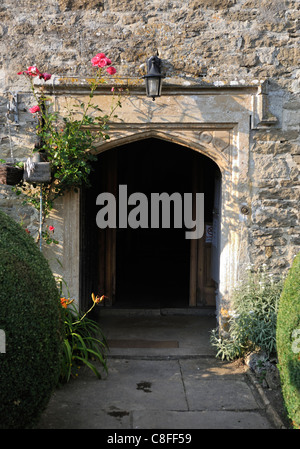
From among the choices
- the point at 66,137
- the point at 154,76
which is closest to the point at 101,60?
the point at 154,76

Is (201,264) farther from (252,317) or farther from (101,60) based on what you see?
(101,60)

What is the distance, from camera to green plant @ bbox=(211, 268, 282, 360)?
500 cm

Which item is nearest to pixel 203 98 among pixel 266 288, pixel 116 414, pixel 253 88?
pixel 253 88

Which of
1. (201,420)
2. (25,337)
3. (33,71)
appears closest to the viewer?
(25,337)

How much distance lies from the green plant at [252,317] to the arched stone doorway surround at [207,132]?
0.20 m

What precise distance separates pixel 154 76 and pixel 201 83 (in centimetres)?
56

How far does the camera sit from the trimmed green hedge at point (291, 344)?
11.0 feet

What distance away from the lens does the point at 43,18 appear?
17.6 feet

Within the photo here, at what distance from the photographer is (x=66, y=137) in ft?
17.1

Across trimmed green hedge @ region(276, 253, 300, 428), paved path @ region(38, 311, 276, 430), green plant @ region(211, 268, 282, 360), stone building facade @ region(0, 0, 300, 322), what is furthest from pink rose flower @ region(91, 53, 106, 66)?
paved path @ region(38, 311, 276, 430)

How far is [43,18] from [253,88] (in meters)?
2.26

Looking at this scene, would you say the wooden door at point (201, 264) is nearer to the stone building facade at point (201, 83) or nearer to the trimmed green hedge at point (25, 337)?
the stone building facade at point (201, 83)

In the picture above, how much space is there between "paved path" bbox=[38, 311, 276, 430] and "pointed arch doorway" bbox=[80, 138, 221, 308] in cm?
88
